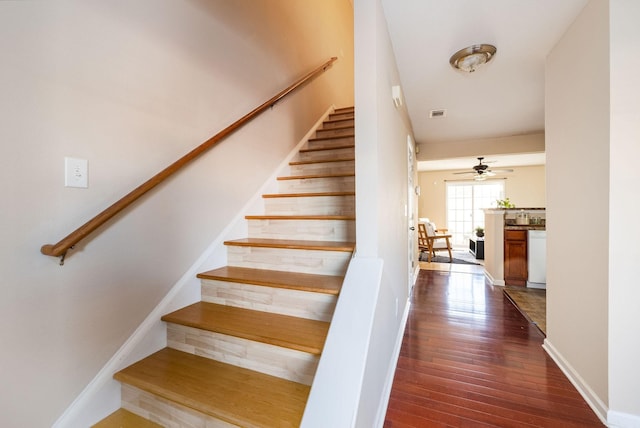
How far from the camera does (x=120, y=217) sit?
4.40 ft

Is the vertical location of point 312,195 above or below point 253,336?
above

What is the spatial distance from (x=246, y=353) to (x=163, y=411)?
40 cm

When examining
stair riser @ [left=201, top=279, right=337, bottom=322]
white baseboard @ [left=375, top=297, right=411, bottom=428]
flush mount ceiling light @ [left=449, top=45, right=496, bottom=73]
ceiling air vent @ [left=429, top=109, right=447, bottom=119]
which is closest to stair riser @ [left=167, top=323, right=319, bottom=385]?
stair riser @ [left=201, top=279, right=337, bottom=322]

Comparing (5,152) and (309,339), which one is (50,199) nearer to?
(5,152)

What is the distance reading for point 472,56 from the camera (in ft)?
6.59

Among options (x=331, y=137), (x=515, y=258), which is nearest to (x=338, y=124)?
(x=331, y=137)

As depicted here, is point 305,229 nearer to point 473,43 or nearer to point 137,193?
point 137,193

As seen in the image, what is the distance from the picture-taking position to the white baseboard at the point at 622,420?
4.53 feet

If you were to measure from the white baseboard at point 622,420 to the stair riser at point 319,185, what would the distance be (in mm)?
1924

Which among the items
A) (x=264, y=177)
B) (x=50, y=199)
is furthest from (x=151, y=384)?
(x=264, y=177)

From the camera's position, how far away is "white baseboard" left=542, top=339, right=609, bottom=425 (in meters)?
1.49

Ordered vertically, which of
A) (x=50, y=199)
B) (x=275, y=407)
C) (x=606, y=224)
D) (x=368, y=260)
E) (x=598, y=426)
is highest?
(x=50, y=199)

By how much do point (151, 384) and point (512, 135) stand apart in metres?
5.22

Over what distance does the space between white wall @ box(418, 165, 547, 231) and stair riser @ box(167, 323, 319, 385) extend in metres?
8.53
